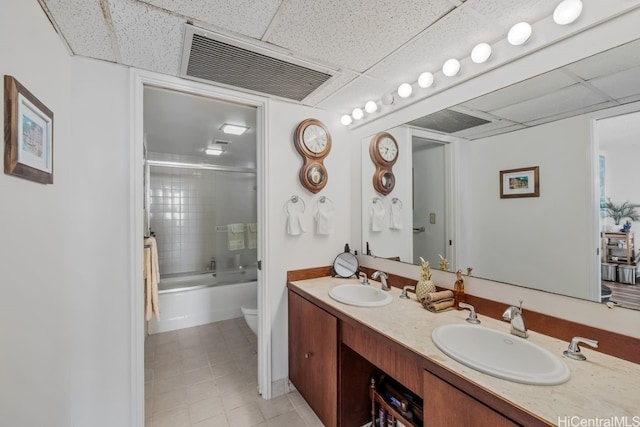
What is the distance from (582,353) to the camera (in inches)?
38.0

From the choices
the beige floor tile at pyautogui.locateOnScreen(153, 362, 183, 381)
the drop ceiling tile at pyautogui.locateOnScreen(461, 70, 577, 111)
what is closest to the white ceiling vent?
the drop ceiling tile at pyautogui.locateOnScreen(461, 70, 577, 111)

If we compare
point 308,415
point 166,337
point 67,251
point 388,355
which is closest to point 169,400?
point 308,415

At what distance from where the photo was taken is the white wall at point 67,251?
2.95ft

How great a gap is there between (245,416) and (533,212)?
2.10m

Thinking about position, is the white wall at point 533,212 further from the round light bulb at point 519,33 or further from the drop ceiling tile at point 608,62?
the round light bulb at point 519,33

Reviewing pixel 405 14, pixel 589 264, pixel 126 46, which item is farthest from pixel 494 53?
pixel 126 46

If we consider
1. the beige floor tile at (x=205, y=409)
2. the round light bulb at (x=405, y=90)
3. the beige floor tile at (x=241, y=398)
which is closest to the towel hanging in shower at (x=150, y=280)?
the beige floor tile at (x=205, y=409)

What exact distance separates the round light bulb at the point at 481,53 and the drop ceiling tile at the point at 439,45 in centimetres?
4

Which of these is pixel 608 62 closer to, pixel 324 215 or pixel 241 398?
pixel 324 215

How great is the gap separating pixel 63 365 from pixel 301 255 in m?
1.42

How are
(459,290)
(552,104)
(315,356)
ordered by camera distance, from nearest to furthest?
(552,104)
(459,290)
(315,356)

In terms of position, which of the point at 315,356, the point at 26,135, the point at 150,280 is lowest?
the point at 315,356

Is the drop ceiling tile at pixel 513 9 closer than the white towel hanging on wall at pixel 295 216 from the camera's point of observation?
Yes

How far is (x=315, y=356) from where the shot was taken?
165cm
